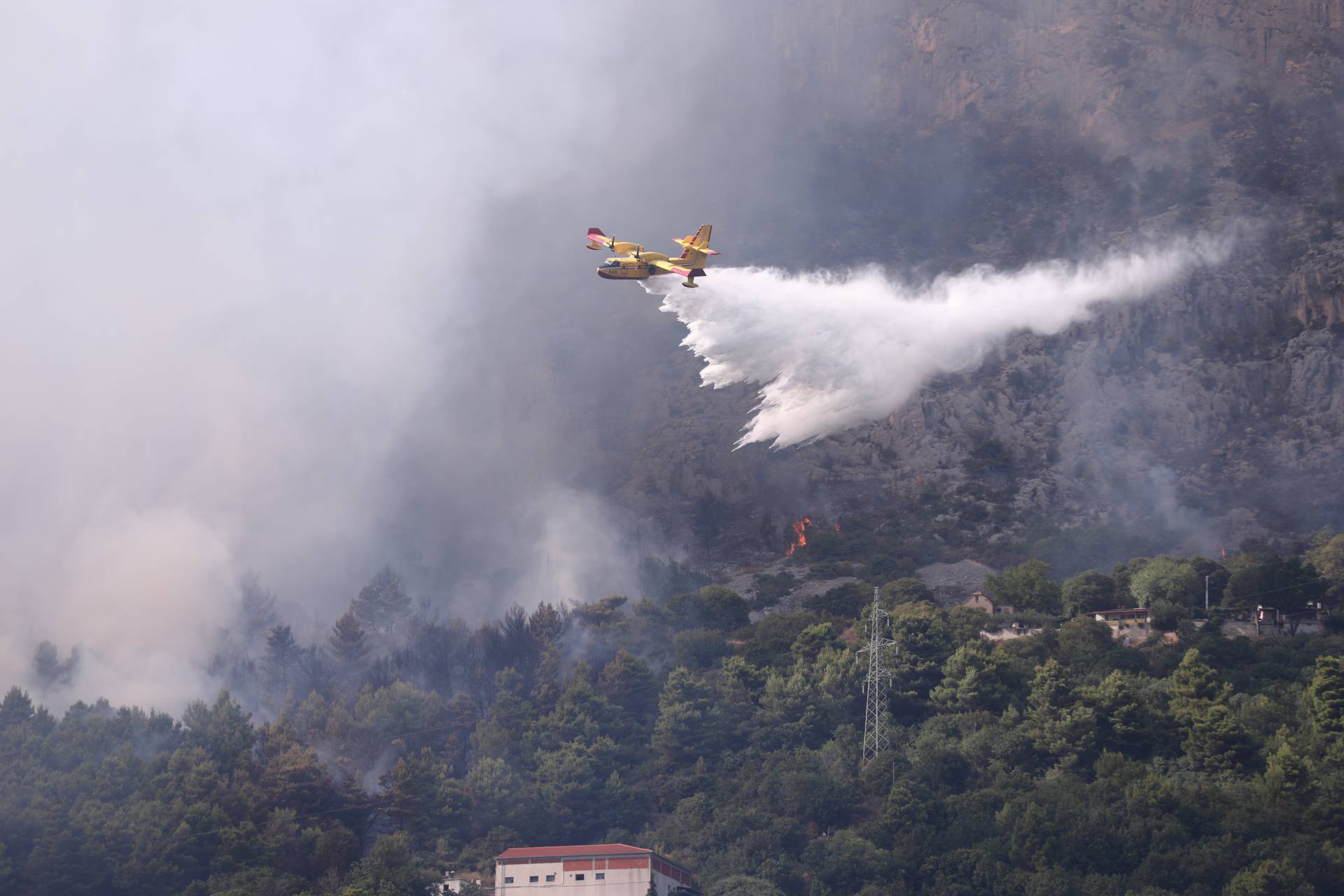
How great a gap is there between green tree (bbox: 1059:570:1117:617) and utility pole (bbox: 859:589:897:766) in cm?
1338

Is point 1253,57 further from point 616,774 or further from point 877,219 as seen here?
point 616,774

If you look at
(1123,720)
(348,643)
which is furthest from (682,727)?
(348,643)

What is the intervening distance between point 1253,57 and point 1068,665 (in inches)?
3242

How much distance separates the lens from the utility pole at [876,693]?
89.4m

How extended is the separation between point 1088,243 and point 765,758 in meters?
74.0

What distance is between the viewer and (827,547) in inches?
5128

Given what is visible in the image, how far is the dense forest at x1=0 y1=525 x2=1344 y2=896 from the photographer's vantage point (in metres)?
76.5

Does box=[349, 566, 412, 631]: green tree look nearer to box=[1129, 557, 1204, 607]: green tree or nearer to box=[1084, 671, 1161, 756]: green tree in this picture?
box=[1129, 557, 1204, 607]: green tree

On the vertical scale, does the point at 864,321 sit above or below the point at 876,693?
above

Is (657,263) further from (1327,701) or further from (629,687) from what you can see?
(1327,701)

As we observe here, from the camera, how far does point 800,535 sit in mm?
135500

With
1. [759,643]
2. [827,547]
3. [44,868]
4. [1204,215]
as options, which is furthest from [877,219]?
[44,868]

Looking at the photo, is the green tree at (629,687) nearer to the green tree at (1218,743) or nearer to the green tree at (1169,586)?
the green tree at (1169,586)

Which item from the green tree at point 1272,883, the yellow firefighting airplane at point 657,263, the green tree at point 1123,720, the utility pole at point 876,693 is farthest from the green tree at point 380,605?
the green tree at point 1272,883
